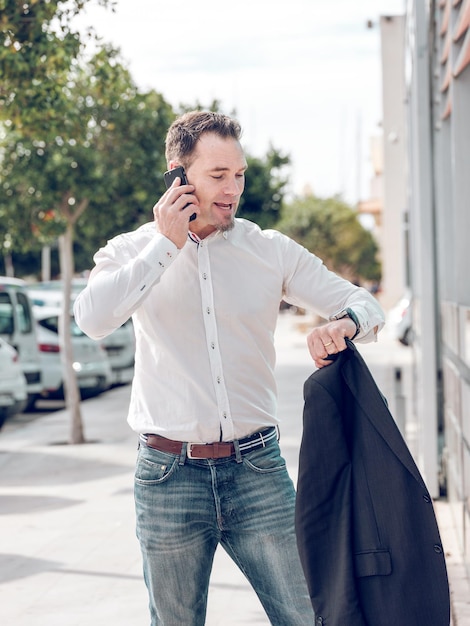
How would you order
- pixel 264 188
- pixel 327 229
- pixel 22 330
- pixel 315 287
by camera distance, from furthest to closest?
pixel 327 229
pixel 264 188
pixel 22 330
pixel 315 287

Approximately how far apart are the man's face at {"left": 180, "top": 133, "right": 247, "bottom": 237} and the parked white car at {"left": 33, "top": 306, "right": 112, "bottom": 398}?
14.4 m

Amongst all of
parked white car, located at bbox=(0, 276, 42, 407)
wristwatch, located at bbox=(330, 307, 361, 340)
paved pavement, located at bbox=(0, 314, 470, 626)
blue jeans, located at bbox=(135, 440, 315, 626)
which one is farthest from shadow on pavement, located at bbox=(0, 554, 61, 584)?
parked white car, located at bbox=(0, 276, 42, 407)

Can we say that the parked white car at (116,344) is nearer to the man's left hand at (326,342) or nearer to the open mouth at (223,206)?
the open mouth at (223,206)

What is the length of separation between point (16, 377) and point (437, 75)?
6747mm

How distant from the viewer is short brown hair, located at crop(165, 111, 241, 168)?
3301 mm

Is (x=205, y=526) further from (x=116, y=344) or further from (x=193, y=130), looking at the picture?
(x=116, y=344)

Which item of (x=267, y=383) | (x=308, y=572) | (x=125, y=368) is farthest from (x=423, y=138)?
(x=125, y=368)

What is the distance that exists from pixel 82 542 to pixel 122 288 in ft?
15.7

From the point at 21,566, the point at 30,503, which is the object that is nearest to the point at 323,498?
the point at 21,566

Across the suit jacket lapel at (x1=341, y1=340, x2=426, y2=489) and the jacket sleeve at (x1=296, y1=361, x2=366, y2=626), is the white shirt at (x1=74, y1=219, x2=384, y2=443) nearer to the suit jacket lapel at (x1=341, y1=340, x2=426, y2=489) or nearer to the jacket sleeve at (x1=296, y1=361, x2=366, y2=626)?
Answer: the suit jacket lapel at (x1=341, y1=340, x2=426, y2=489)

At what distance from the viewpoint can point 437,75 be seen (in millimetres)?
8859

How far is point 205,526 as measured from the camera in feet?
10.9

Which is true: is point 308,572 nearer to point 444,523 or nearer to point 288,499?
point 288,499

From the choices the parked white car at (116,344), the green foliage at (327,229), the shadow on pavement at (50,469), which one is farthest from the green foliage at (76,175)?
the green foliage at (327,229)
